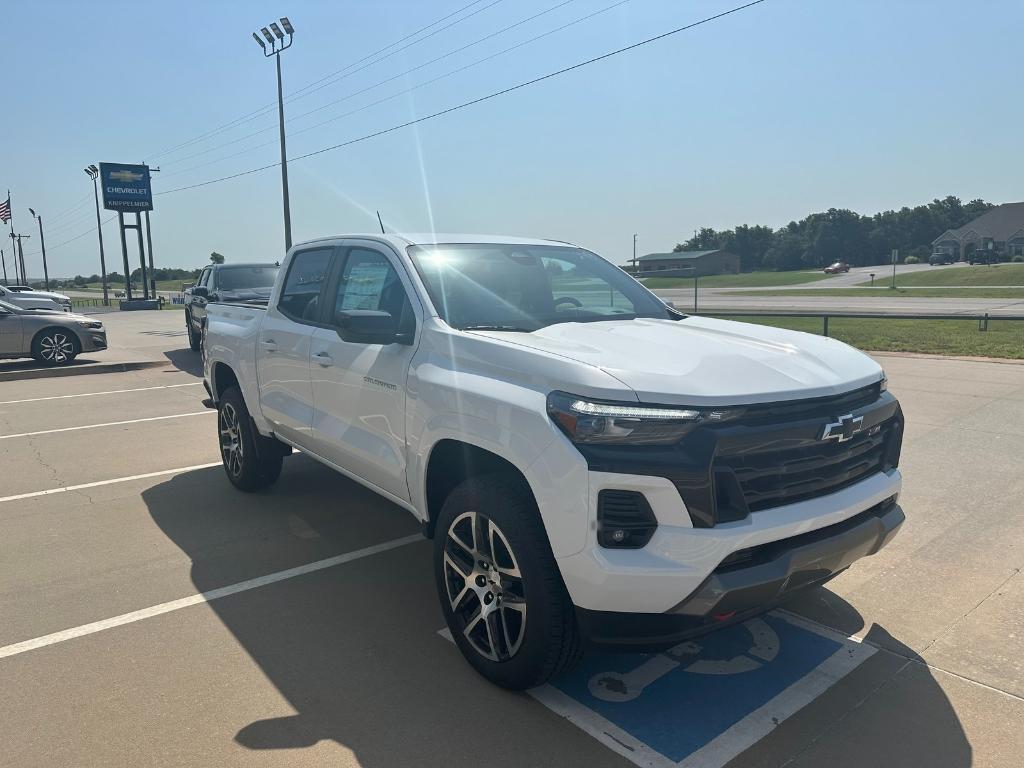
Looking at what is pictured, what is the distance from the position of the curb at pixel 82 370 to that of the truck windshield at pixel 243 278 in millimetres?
1981

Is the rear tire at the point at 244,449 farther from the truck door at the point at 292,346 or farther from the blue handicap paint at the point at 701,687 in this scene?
the blue handicap paint at the point at 701,687

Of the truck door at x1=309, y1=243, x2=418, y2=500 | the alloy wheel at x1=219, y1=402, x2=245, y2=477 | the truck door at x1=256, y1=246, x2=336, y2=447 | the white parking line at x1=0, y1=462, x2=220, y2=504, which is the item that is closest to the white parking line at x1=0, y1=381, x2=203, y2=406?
the white parking line at x1=0, y1=462, x2=220, y2=504

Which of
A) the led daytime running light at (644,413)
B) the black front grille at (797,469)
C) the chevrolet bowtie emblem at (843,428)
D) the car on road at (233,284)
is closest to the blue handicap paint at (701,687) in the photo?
the black front grille at (797,469)

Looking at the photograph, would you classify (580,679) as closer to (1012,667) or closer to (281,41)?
(1012,667)

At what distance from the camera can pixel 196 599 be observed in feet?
13.2

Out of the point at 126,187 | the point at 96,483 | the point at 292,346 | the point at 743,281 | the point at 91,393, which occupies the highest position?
the point at 126,187

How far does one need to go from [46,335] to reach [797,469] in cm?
1500

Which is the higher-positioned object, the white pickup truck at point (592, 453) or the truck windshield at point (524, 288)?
the truck windshield at point (524, 288)

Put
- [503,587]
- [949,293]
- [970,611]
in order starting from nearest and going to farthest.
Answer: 1. [503,587]
2. [970,611]
3. [949,293]

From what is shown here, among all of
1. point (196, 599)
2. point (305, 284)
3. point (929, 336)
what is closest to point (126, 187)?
point (929, 336)

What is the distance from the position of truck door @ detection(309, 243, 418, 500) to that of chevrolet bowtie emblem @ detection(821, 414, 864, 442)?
186 cm

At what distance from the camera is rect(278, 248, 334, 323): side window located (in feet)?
15.5

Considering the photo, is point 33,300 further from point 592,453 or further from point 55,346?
point 592,453

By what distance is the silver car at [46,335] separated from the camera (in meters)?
13.8
